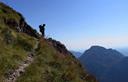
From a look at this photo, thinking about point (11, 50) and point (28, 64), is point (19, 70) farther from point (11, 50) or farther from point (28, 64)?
point (11, 50)

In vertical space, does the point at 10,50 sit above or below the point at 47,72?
above

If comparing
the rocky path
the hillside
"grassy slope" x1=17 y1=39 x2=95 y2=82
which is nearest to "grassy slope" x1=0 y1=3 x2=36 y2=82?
the hillside

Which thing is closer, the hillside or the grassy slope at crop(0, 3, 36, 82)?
the hillside

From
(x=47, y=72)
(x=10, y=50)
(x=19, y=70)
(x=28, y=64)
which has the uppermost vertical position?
(x=10, y=50)

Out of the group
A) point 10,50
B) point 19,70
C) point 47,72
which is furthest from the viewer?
point 10,50

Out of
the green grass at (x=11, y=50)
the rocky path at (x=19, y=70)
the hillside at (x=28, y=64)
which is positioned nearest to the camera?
the rocky path at (x=19, y=70)

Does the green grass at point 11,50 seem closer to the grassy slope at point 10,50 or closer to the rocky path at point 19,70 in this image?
the grassy slope at point 10,50

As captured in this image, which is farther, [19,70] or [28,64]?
[28,64]

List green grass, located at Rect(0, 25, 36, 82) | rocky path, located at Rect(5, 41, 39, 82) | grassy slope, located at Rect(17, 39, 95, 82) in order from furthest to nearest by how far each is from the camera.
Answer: green grass, located at Rect(0, 25, 36, 82)
grassy slope, located at Rect(17, 39, 95, 82)
rocky path, located at Rect(5, 41, 39, 82)

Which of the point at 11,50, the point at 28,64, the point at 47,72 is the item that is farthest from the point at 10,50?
the point at 47,72

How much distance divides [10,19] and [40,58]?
1316cm

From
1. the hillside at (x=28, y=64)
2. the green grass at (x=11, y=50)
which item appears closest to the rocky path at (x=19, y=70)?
the hillside at (x=28, y=64)

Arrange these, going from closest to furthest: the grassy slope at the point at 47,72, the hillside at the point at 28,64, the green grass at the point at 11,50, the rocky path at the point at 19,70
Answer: the rocky path at the point at 19,70 < the hillside at the point at 28,64 < the grassy slope at the point at 47,72 < the green grass at the point at 11,50

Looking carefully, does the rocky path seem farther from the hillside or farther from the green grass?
the green grass
